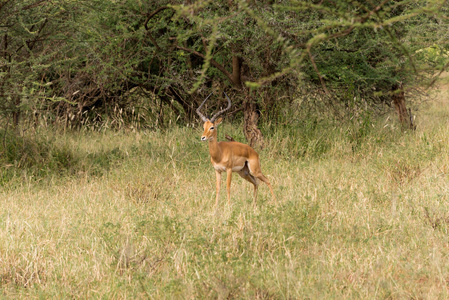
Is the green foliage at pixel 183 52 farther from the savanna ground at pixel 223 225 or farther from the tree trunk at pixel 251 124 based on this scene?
the savanna ground at pixel 223 225

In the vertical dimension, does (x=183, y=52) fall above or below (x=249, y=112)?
above

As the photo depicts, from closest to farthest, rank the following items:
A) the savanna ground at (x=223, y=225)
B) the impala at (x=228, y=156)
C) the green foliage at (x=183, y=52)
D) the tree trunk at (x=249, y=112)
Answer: the savanna ground at (x=223, y=225)
the impala at (x=228, y=156)
the green foliage at (x=183, y=52)
the tree trunk at (x=249, y=112)

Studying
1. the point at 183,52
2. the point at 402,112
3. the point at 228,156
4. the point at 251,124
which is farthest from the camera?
the point at 402,112

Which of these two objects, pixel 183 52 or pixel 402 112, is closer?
pixel 183 52

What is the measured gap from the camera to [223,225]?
189 inches

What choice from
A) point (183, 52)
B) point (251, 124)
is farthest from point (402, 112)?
point (183, 52)

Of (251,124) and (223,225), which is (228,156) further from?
(251,124)

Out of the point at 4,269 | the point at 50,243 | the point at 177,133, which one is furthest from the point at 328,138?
the point at 4,269

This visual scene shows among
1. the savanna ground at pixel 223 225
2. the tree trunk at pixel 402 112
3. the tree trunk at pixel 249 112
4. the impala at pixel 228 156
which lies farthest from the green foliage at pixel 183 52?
the impala at pixel 228 156

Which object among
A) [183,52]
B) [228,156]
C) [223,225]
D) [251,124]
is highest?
[183,52]

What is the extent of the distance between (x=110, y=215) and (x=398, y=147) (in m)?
4.64

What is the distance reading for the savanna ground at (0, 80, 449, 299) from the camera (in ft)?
12.4

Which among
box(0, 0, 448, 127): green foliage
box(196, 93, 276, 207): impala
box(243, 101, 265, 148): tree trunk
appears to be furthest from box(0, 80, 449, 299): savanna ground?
box(0, 0, 448, 127): green foliage

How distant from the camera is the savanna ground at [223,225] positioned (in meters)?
3.79
